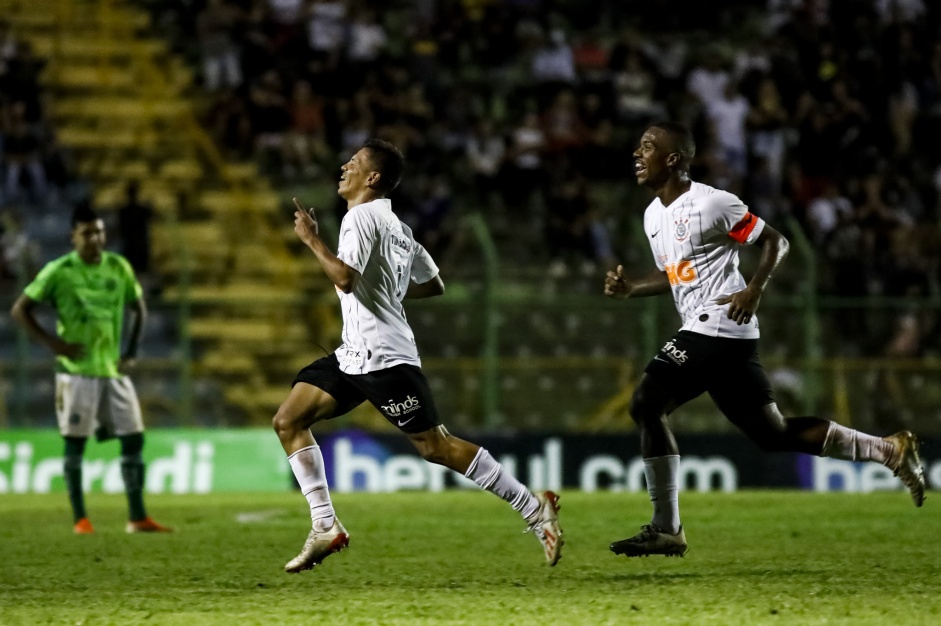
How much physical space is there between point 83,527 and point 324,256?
15.2 ft

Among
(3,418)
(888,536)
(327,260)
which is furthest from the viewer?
(3,418)

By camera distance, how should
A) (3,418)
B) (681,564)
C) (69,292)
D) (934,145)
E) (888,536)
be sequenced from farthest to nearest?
(934,145) → (3,418) → (69,292) → (888,536) → (681,564)

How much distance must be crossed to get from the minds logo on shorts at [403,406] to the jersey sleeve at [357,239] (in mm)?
665

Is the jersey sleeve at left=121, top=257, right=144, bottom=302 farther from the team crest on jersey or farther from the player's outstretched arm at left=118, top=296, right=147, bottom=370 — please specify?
the team crest on jersey

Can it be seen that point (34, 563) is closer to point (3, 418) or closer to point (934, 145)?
point (3, 418)

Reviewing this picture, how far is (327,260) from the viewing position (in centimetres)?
789

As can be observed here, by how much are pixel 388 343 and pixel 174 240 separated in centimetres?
972

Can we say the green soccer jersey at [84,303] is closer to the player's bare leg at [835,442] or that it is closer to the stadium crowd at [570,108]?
the player's bare leg at [835,442]

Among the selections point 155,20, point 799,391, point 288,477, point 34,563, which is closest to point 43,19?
point 155,20

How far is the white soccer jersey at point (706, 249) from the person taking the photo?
8609 millimetres

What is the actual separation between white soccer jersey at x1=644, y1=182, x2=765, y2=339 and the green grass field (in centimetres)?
132

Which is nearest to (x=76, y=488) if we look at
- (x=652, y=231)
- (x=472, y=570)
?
(x=472, y=570)

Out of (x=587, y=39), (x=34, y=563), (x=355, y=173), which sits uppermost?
(x=587, y=39)

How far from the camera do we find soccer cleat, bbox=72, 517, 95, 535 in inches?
456
